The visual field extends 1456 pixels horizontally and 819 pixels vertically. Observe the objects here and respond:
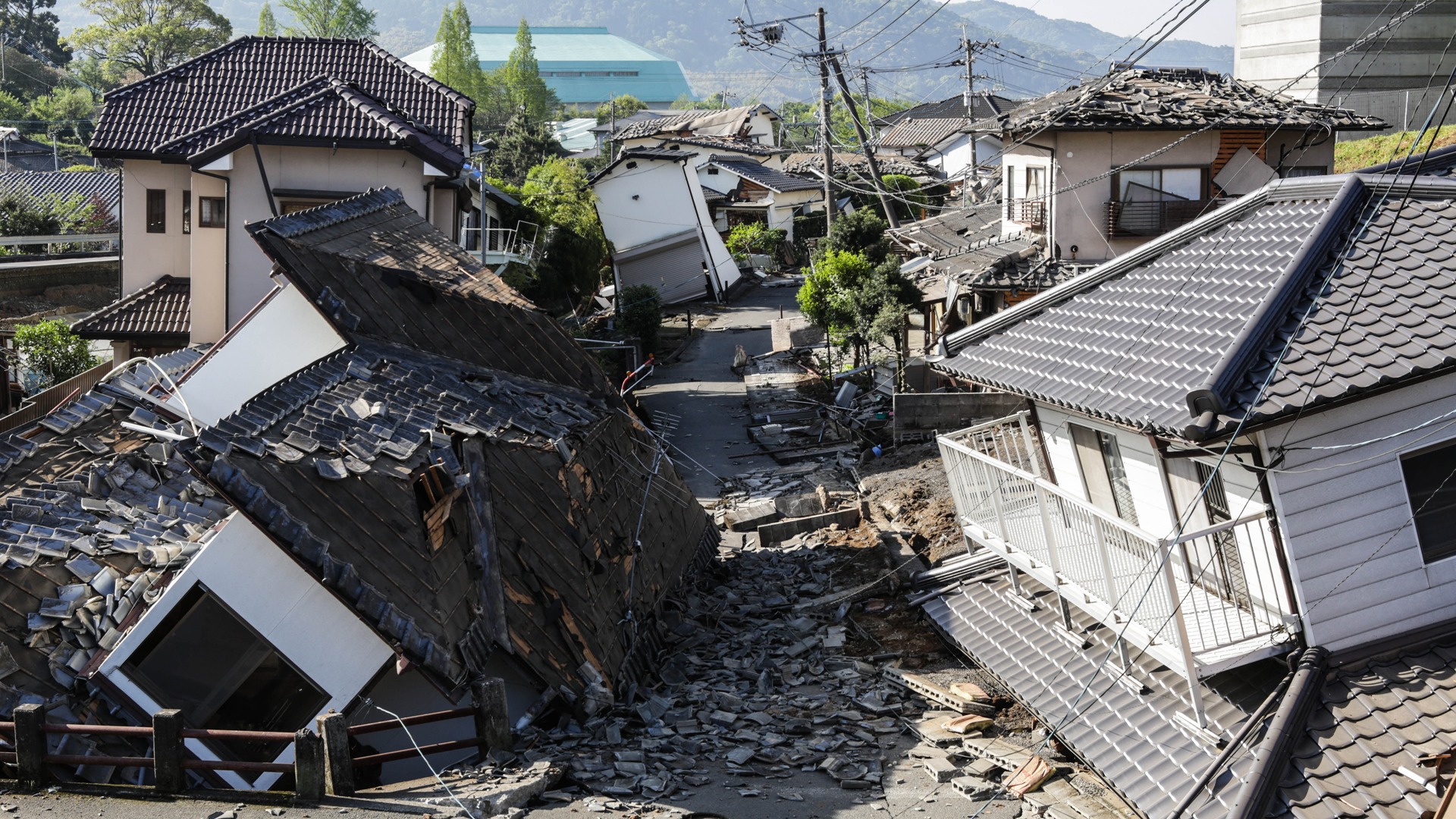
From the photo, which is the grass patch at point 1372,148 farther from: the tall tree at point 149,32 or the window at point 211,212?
the tall tree at point 149,32

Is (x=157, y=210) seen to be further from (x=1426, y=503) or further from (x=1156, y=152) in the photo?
(x=1426, y=503)

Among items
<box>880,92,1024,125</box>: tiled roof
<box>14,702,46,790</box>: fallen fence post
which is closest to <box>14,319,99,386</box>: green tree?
<box>14,702,46,790</box>: fallen fence post

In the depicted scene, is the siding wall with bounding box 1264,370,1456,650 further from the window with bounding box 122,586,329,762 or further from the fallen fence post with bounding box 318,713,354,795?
the window with bounding box 122,586,329,762

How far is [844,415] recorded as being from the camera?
88.3 feet

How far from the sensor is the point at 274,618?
947cm

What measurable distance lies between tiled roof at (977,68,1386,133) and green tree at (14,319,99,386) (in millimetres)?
20666

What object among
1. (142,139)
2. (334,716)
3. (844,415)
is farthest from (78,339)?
(334,716)

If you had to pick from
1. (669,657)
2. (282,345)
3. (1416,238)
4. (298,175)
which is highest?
(298,175)

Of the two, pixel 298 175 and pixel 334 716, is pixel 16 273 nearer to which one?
pixel 298 175

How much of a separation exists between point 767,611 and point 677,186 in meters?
33.2

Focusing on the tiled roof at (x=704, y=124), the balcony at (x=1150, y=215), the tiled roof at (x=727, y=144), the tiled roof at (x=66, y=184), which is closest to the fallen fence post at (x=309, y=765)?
the balcony at (x=1150, y=215)

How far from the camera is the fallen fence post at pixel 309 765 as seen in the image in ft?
28.0

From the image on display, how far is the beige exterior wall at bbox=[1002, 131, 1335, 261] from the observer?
22.5 meters

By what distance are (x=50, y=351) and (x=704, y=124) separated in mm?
51528
